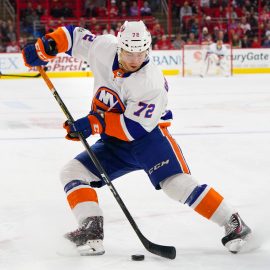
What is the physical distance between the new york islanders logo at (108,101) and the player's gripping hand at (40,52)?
351 mm

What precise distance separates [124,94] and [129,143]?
22 centimetres

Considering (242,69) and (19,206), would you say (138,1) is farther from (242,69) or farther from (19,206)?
(19,206)

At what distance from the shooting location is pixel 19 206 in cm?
359

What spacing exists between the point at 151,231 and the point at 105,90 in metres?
0.68

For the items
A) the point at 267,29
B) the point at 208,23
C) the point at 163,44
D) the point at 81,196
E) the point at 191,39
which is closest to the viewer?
the point at 81,196

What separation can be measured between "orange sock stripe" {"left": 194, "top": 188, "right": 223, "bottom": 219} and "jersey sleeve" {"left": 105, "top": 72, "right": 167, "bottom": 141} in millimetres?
358

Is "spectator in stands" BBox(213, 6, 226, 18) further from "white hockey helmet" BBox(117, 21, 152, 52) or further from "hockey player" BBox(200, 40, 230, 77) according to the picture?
"white hockey helmet" BBox(117, 21, 152, 52)

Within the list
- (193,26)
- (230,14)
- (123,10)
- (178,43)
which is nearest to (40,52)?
(178,43)

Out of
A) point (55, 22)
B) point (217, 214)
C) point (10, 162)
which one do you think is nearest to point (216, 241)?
point (217, 214)

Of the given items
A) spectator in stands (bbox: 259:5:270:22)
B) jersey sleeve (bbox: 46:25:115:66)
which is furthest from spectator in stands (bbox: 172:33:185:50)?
jersey sleeve (bbox: 46:25:115:66)

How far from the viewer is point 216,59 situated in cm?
1388

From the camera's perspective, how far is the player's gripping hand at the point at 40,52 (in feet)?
10.3

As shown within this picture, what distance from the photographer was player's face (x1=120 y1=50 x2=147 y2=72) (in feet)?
9.12

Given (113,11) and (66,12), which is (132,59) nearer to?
(66,12)
